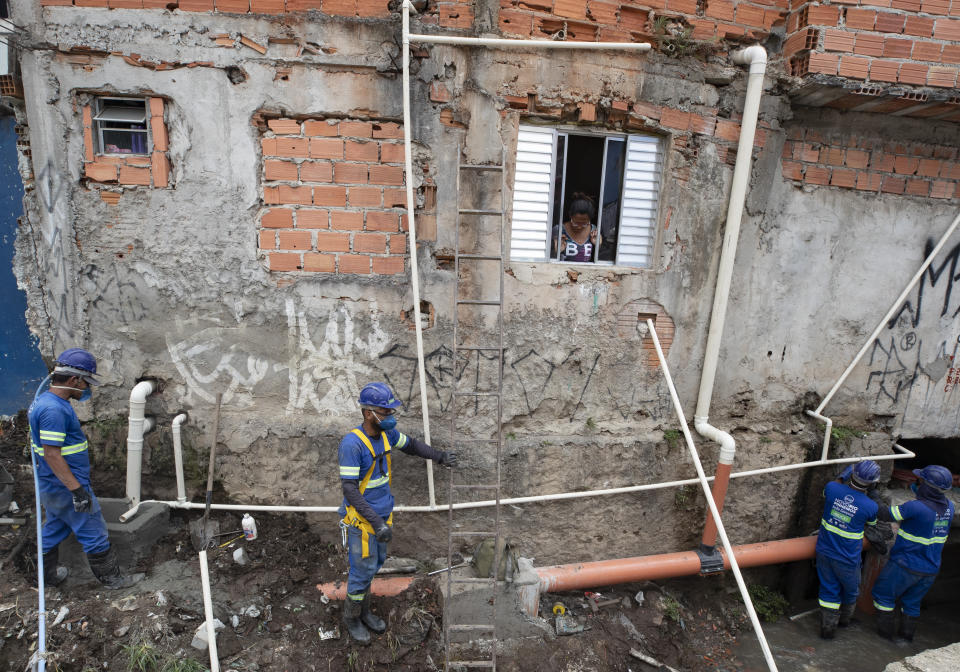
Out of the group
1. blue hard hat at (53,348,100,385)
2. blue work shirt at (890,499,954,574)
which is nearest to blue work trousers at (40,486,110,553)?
blue hard hat at (53,348,100,385)

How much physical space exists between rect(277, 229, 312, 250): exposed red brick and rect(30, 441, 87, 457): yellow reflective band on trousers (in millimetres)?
1936

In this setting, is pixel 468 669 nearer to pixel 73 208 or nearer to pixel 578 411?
pixel 578 411

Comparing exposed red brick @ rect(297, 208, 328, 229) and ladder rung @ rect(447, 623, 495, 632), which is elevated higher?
exposed red brick @ rect(297, 208, 328, 229)

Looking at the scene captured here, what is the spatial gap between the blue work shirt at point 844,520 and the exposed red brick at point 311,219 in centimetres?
477

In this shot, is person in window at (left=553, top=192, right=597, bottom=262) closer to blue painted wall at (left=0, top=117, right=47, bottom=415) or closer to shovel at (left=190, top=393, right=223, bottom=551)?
shovel at (left=190, top=393, right=223, bottom=551)

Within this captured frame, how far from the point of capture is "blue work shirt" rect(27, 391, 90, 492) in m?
3.38

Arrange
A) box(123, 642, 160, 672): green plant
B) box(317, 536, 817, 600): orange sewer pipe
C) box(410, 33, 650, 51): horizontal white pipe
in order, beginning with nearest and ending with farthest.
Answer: box(123, 642, 160, 672): green plant, box(410, 33, 650, 51): horizontal white pipe, box(317, 536, 817, 600): orange sewer pipe

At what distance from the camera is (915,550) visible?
14.8 ft

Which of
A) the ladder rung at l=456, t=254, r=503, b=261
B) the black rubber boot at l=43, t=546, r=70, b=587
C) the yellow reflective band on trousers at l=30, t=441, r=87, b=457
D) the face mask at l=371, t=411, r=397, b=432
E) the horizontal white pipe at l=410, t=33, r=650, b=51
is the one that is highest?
the horizontal white pipe at l=410, t=33, r=650, b=51

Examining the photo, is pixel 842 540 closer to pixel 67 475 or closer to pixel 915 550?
pixel 915 550

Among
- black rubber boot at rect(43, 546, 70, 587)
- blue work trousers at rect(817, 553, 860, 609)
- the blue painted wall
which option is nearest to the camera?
black rubber boot at rect(43, 546, 70, 587)

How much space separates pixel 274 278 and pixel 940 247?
5.71m

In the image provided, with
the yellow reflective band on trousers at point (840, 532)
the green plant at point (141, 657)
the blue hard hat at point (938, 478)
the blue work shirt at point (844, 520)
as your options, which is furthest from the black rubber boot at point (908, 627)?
the green plant at point (141, 657)

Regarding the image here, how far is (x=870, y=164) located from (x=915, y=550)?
11.1ft
